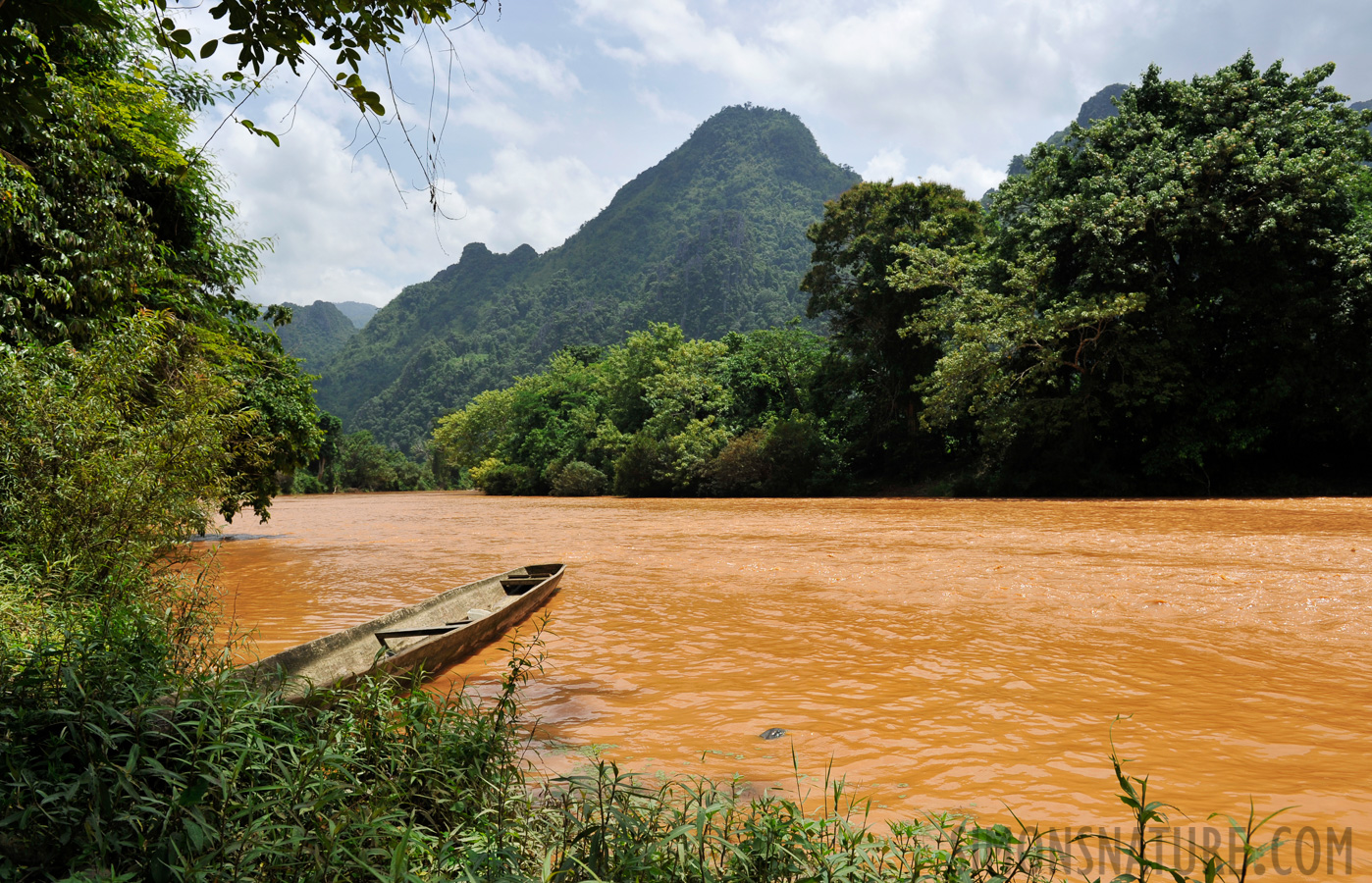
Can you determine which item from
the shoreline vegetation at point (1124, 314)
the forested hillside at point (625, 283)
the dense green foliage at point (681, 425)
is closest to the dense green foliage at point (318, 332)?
the forested hillside at point (625, 283)

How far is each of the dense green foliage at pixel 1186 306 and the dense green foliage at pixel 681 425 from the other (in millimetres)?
8395

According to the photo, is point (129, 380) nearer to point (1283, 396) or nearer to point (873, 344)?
point (1283, 396)

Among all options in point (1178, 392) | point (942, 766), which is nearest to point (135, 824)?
point (942, 766)

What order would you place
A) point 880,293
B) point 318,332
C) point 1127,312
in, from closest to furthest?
1. point 1127,312
2. point 880,293
3. point 318,332

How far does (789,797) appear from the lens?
3.41 m

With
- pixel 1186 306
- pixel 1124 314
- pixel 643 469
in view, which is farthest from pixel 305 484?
pixel 1186 306

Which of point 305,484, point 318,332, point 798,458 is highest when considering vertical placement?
point 318,332

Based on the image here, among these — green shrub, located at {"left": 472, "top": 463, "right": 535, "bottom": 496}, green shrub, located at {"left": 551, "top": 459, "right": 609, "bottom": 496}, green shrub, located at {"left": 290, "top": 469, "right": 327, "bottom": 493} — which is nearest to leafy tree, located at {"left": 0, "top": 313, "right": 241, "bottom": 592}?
green shrub, located at {"left": 551, "top": 459, "right": 609, "bottom": 496}

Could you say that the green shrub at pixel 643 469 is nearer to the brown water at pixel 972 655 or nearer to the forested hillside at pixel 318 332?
the brown water at pixel 972 655

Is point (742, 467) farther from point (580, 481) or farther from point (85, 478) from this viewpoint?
point (85, 478)

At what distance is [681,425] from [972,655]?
99.9 ft

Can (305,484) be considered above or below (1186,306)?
below

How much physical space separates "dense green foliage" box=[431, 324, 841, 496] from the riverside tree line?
0.29 metres

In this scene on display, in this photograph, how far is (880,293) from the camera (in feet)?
94.2
